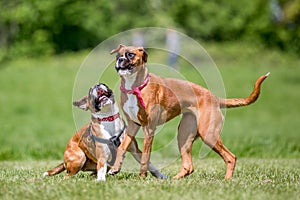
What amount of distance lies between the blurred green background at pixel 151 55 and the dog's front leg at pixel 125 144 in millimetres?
1146

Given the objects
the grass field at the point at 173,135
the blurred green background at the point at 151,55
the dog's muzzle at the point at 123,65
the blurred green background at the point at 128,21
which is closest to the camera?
the grass field at the point at 173,135

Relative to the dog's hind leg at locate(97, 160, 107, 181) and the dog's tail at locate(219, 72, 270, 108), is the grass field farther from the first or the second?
the dog's tail at locate(219, 72, 270, 108)

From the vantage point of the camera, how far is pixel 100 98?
7340 millimetres

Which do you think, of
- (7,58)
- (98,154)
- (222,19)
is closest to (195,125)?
(98,154)

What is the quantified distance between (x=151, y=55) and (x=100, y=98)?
2.10m

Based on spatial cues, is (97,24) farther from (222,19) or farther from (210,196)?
(210,196)

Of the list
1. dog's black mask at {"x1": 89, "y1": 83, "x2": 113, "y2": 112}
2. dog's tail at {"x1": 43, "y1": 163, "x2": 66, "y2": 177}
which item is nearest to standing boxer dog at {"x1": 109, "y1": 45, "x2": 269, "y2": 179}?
dog's black mask at {"x1": 89, "y1": 83, "x2": 113, "y2": 112}

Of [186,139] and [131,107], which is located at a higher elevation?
[131,107]

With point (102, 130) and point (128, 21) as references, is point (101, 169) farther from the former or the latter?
point (128, 21)

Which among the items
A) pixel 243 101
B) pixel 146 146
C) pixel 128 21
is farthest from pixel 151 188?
pixel 128 21

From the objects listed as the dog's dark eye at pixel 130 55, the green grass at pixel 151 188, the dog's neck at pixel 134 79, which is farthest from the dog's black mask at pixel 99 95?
the green grass at pixel 151 188

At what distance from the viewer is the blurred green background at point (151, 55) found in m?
17.0

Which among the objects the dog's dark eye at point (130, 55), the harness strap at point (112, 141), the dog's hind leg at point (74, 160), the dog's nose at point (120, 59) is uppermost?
the dog's dark eye at point (130, 55)

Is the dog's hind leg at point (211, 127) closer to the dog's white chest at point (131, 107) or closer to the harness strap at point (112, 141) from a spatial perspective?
the dog's white chest at point (131, 107)
